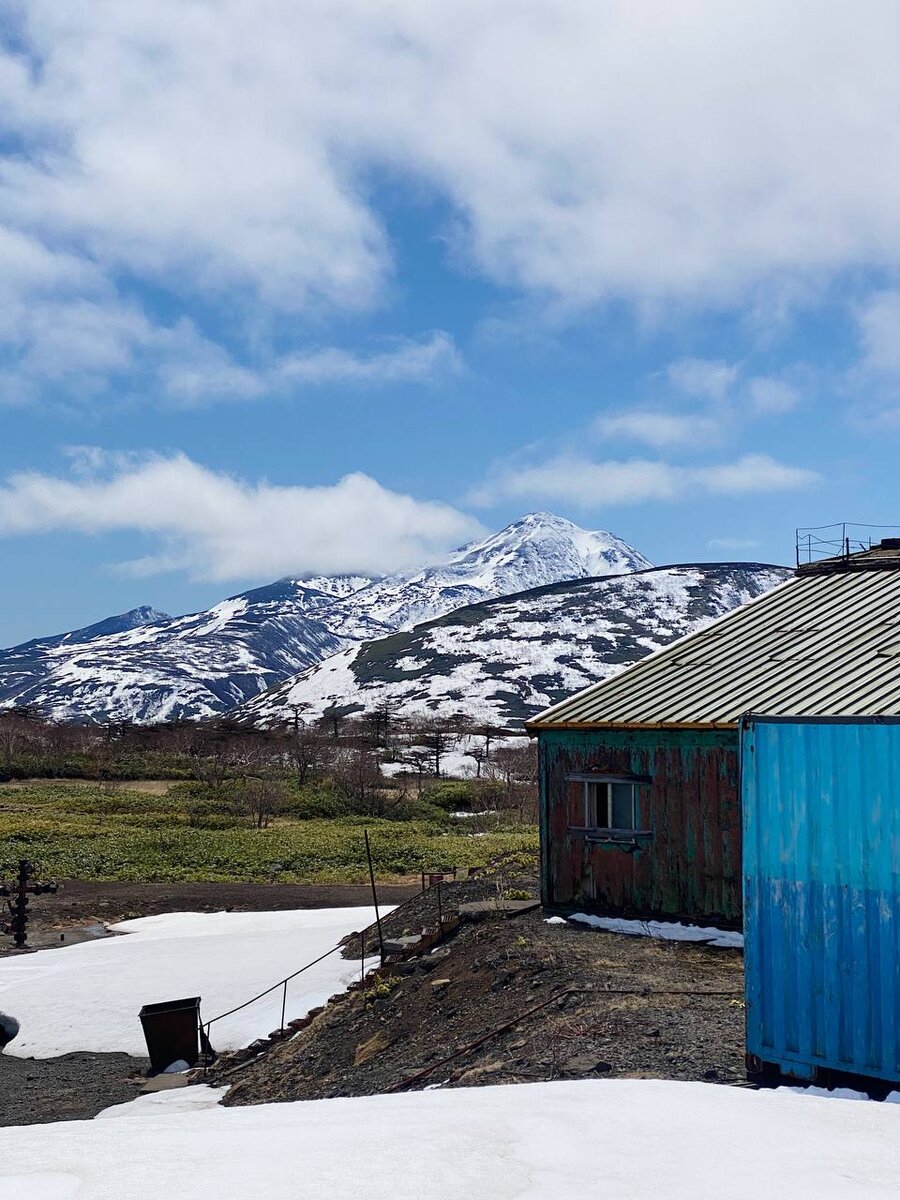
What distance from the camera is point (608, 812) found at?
1783cm

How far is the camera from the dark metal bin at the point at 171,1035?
15.4m

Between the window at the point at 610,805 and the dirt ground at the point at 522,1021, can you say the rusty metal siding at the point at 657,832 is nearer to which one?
the window at the point at 610,805

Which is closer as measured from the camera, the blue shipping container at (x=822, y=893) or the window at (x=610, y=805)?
the blue shipping container at (x=822, y=893)

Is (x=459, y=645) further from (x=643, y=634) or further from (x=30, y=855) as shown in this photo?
(x=30, y=855)

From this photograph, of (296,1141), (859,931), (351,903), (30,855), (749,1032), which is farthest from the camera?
(30,855)

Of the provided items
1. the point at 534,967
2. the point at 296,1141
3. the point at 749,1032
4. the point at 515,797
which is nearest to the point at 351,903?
the point at 534,967

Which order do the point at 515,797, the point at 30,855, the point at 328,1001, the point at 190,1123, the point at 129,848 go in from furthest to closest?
1. the point at 515,797
2. the point at 129,848
3. the point at 30,855
4. the point at 328,1001
5. the point at 190,1123

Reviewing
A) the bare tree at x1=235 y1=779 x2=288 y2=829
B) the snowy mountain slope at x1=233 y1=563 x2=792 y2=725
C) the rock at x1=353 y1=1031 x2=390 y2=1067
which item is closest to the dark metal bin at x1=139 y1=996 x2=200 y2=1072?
the rock at x1=353 y1=1031 x2=390 y2=1067

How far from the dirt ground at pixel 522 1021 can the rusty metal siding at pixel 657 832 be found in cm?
106

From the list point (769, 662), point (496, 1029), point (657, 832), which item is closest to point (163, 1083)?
point (496, 1029)

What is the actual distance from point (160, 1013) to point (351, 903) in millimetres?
13806

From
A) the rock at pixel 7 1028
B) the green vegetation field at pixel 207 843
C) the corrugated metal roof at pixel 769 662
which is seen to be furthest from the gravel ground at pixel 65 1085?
the green vegetation field at pixel 207 843

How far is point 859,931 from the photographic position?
916 centimetres

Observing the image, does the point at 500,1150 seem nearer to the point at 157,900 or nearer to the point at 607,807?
the point at 607,807
